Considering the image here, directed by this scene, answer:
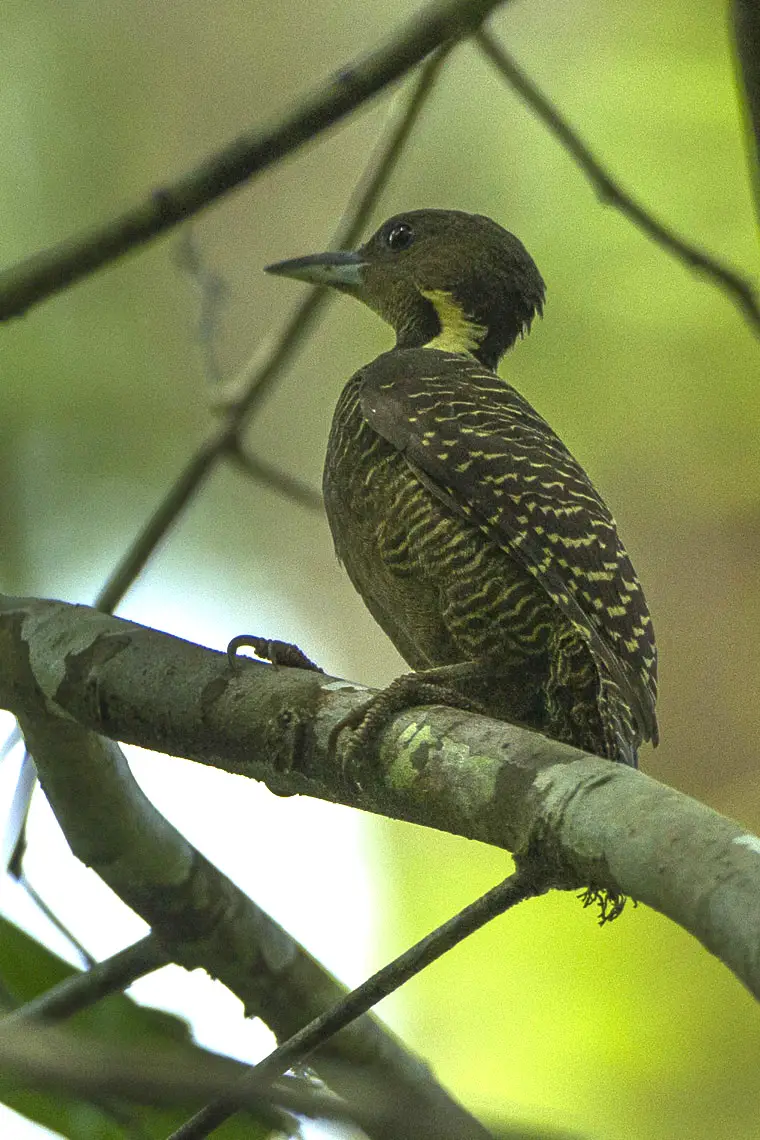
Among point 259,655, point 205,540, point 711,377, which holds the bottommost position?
point 259,655

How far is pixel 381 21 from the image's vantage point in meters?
6.00

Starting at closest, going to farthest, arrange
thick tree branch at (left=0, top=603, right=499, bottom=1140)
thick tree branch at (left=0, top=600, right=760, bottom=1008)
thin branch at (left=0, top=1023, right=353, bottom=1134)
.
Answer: thin branch at (left=0, top=1023, right=353, bottom=1134), thick tree branch at (left=0, top=600, right=760, bottom=1008), thick tree branch at (left=0, top=603, right=499, bottom=1140)

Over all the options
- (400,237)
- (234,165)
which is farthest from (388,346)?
(234,165)

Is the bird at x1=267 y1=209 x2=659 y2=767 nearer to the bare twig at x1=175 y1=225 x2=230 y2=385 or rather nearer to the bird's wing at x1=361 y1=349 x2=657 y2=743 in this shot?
the bird's wing at x1=361 y1=349 x2=657 y2=743

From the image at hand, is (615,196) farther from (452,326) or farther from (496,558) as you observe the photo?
(452,326)

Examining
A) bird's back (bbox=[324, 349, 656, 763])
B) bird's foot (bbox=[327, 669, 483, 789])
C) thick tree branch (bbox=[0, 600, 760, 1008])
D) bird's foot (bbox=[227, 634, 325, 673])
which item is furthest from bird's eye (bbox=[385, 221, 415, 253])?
bird's foot (bbox=[327, 669, 483, 789])

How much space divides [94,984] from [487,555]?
4.54ft

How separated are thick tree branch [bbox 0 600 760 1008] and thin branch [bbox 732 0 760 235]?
3.35 feet

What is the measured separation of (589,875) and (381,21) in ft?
15.5

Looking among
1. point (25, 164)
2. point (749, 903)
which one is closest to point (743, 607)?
point (25, 164)

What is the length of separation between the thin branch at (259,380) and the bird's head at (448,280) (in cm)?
72

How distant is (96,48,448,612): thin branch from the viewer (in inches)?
142

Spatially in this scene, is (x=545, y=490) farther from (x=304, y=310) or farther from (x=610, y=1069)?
(x=610, y=1069)

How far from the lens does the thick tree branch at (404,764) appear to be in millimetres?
1786
